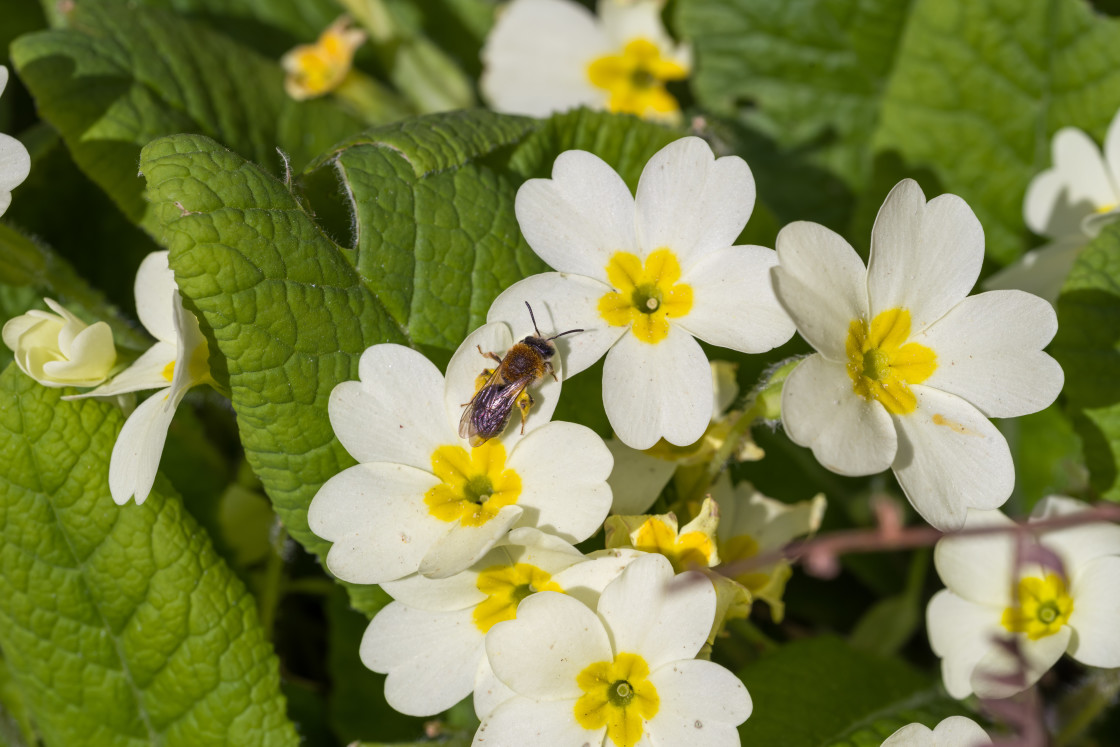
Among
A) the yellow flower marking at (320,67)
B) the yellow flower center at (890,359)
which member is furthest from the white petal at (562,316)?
the yellow flower marking at (320,67)

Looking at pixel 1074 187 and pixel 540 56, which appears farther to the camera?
pixel 540 56

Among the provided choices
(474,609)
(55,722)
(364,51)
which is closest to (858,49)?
(364,51)

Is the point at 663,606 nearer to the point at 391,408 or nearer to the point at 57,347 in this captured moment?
the point at 391,408

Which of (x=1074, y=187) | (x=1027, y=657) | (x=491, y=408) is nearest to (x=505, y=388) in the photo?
(x=491, y=408)

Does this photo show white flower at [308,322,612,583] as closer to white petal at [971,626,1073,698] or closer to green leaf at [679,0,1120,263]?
white petal at [971,626,1073,698]

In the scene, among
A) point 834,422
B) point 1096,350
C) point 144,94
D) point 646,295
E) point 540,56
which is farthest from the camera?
point 540,56

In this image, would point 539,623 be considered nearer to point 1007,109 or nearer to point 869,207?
point 869,207

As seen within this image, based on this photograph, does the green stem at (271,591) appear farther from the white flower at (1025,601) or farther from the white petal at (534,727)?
the white flower at (1025,601)

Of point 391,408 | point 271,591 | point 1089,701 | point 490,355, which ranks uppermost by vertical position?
point 490,355
